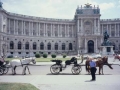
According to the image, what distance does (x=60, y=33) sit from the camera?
9988 centimetres

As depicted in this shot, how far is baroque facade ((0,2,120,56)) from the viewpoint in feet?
288

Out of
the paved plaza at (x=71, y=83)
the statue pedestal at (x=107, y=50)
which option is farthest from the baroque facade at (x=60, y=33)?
the paved plaza at (x=71, y=83)

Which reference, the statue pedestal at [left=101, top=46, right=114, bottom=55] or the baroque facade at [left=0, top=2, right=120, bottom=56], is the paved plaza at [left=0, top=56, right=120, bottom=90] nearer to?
the statue pedestal at [left=101, top=46, right=114, bottom=55]

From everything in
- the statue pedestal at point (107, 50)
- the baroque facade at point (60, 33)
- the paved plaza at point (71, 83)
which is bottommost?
the paved plaza at point (71, 83)

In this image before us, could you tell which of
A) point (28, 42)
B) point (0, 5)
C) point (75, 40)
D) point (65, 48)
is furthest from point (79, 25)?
point (0, 5)

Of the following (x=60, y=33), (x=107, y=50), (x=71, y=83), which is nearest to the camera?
(x=71, y=83)

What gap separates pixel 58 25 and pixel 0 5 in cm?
3403

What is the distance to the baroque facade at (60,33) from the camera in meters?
87.8

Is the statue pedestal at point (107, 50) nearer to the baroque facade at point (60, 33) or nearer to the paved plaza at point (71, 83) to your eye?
the baroque facade at point (60, 33)

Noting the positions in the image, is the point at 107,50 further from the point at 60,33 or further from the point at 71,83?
the point at 71,83

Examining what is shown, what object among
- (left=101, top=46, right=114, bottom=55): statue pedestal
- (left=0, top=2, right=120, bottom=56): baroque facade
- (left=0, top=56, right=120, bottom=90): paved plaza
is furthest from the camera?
(left=0, top=2, right=120, bottom=56): baroque facade

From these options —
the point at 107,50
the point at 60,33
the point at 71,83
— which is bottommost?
the point at 71,83

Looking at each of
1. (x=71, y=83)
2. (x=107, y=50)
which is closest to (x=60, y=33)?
(x=107, y=50)

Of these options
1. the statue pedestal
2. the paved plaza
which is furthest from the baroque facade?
the paved plaza
